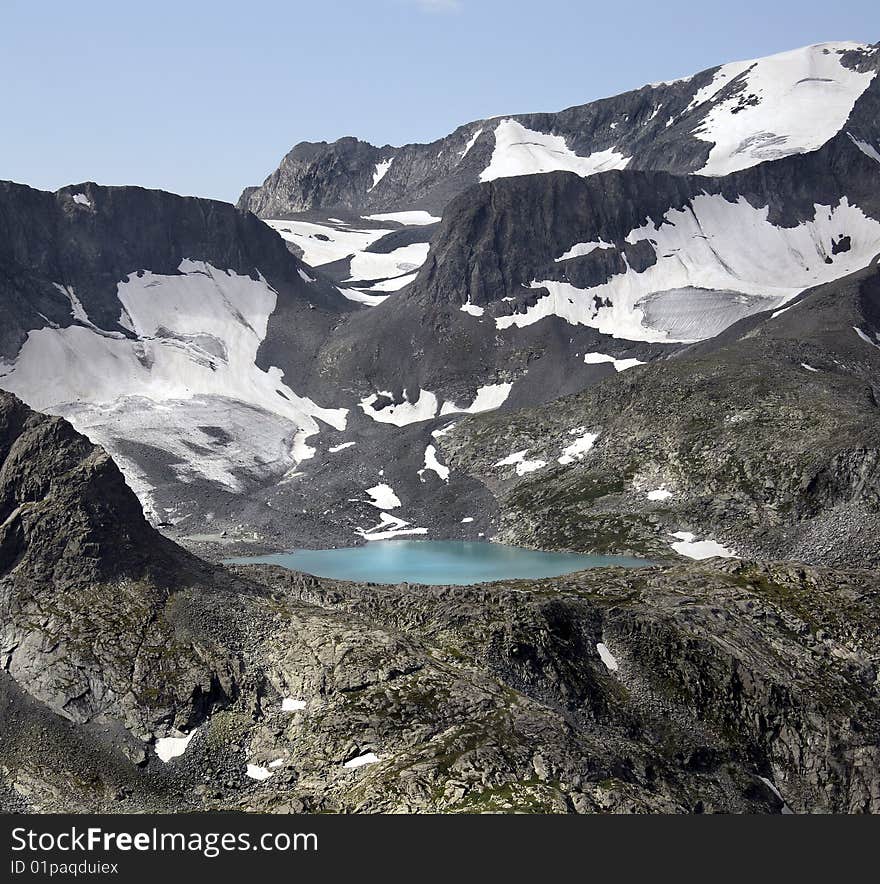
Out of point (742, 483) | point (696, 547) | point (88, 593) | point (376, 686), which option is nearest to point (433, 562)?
point (696, 547)

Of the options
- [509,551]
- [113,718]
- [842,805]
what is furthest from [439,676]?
[509,551]

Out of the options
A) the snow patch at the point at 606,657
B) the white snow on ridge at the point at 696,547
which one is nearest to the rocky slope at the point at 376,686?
the snow patch at the point at 606,657

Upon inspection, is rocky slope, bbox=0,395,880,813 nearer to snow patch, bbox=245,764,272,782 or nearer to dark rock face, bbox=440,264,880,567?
snow patch, bbox=245,764,272,782

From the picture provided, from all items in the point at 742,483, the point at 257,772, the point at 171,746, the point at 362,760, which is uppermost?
the point at 742,483

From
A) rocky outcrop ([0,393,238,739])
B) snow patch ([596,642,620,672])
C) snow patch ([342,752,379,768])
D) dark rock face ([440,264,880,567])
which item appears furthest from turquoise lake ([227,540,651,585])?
snow patch ([342,752,379,768])

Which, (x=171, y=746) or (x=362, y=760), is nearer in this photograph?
(x=362, y=760)

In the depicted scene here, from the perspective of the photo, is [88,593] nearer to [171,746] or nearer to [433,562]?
[171,746]
